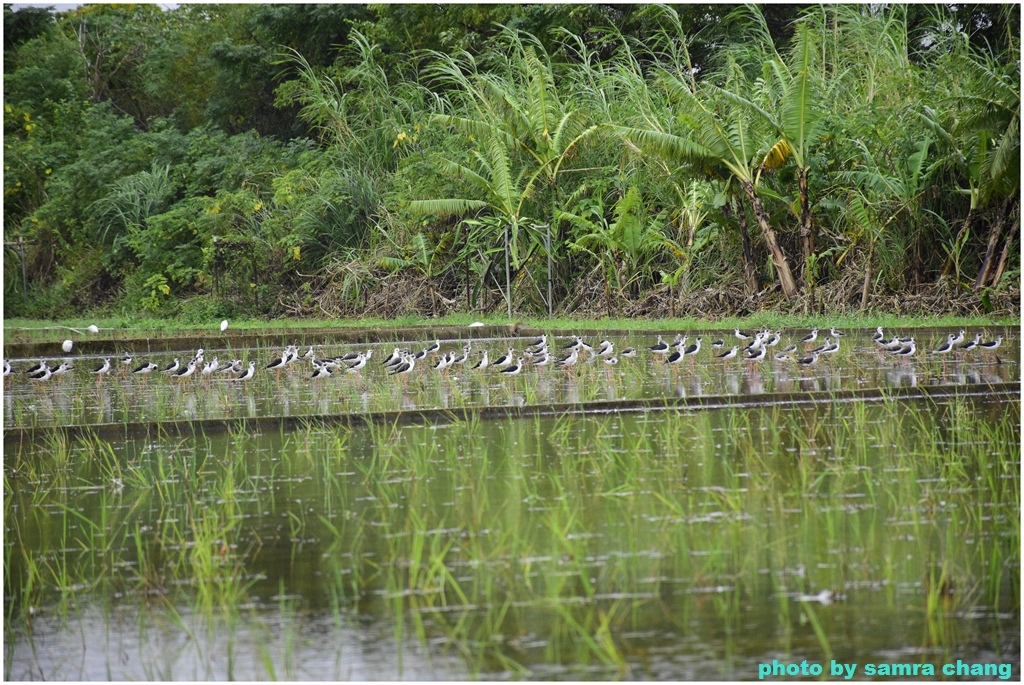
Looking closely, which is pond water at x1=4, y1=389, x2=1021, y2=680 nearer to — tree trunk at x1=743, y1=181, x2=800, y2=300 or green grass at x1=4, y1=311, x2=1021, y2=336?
green grass at x1=4, y1=311, x2=1021, y2=336

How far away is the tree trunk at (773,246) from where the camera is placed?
18.0m

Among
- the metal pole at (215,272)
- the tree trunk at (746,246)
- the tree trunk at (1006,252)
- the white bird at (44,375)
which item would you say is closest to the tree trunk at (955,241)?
the tree trunk at (1006,252)

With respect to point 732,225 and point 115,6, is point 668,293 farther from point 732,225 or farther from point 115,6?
point 115,6

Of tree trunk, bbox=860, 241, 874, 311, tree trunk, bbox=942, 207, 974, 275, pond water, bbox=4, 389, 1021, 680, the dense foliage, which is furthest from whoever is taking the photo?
the dense foliage

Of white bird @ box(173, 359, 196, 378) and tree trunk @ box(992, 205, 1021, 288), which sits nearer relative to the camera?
white bird @ box(173, 359, 196, 378)

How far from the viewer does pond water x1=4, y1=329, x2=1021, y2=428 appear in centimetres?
1031

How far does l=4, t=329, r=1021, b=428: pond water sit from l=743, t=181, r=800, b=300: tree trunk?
371 centimetres

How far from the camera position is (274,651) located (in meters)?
4.06

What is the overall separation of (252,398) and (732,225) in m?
9.77

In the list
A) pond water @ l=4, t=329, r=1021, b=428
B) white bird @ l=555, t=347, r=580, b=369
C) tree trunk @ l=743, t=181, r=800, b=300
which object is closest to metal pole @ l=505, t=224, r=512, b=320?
tree trunk @ l=743, t=181, r=800, b=300

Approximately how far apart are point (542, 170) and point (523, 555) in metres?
16.0

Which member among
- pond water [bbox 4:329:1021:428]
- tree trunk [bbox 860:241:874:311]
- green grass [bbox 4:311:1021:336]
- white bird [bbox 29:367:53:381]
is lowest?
pond water [bbox 4:329:1021:428]

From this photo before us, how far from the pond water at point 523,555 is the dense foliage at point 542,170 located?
402 inches

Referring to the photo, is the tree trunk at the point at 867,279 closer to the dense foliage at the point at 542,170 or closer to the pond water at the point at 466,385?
the dense foliage at the point at 542,170
